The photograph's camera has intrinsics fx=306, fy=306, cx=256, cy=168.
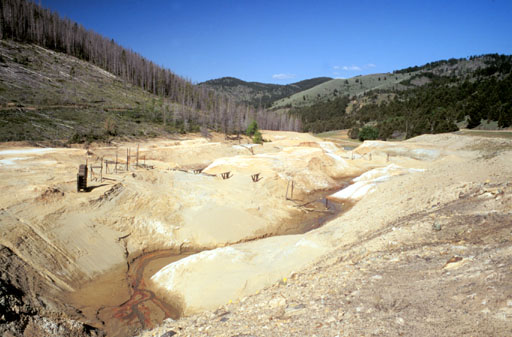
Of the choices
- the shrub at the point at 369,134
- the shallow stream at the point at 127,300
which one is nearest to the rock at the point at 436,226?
the shallow stream at the point at 127,300

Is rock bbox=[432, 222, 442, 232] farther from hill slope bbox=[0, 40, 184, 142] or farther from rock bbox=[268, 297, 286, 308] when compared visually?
hill slope bbox=[0, 40, 184, 142]

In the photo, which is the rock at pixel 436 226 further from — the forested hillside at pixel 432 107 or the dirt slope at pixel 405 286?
the forested hillside at pixel 432 107

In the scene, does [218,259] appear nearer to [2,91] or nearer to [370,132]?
[2,91]

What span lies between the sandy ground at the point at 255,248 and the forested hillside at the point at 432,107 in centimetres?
5831

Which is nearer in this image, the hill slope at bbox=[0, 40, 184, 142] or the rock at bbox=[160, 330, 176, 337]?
the rock at bbox=[160, 330, 176, 337]

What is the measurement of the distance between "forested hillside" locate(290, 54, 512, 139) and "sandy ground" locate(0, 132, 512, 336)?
58.3 metres

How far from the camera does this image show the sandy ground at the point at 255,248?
284 inches

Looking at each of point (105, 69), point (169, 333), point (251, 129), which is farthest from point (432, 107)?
point (169, 333)

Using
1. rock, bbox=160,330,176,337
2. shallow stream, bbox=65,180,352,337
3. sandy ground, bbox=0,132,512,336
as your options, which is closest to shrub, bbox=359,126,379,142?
sandy ground, bbox=0,132,512,336

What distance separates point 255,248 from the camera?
1585 centimetres

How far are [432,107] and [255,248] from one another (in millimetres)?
103929

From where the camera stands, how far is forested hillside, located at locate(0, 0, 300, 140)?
62.7 m

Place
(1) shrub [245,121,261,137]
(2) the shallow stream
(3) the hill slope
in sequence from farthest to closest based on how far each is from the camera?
(1) shrub [245,121,261,137] → (3) the hill slope → (2) the shallow stream

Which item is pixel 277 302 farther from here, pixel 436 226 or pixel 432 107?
pixel 432 107
